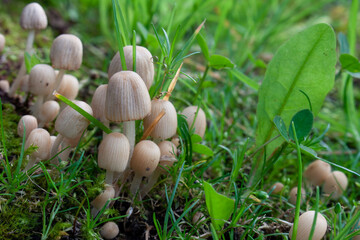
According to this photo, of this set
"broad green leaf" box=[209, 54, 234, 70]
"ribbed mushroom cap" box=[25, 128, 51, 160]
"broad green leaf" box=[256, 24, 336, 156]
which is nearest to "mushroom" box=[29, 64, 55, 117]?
"ribbed mushroom cap" box=[25, 128, 51, 160]

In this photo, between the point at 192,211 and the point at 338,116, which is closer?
the point at 192,211

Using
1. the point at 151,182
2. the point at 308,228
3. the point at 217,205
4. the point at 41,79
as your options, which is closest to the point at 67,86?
the point at 41,79

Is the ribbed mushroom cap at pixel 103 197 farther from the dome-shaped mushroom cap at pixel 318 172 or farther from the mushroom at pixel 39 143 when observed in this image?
the dome-shaped mushroom cap at pixel 318 172

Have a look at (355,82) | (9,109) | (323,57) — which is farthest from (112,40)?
(355,82)

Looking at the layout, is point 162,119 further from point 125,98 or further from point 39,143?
point 39,143

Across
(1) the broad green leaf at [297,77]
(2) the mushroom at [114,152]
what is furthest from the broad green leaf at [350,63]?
(2) the mushroom at [114,152]

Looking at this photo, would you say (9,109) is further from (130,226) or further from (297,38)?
(297,38)

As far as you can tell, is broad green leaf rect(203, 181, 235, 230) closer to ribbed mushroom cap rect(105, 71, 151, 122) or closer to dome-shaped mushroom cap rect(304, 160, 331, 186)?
ribbed mushroom cap rect(105, 71, 151, 122)
